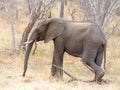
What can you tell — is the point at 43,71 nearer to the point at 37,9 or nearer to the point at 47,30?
the point at 47,30

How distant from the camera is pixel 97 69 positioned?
8.63m

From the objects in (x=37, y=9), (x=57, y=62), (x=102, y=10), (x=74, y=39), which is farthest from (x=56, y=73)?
(x=37, y=9)

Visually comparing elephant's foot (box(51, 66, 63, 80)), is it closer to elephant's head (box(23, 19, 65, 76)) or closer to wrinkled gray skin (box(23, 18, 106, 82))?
wrinkled gray skin (box(23, 18, 106, 82))

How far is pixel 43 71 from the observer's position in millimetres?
9906

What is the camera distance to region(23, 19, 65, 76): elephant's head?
893cm

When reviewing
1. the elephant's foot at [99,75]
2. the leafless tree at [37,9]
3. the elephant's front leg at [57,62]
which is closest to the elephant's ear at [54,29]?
the elephant's front leg at [57,62]

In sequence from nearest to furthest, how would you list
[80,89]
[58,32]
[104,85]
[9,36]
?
[80,89], [104,85], [58,32], [9,36]

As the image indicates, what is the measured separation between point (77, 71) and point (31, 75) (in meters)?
1.49

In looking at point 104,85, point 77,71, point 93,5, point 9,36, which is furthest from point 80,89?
point 9,36

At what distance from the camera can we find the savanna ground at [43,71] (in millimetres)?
8024

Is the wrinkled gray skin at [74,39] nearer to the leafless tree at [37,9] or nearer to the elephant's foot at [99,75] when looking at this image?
the elephant's foot at [99,75]

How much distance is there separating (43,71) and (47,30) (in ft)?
4.14

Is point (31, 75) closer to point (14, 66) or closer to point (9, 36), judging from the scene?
point (14, 66)

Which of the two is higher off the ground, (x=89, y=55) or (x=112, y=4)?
(x=112, y=4)
